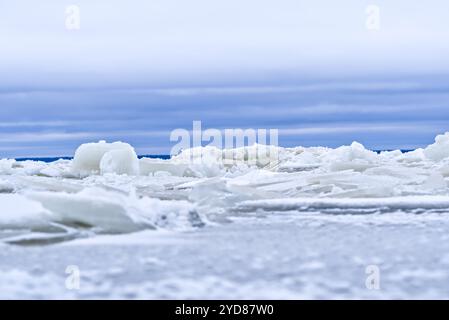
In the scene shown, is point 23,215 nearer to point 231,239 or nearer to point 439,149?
point 231,239

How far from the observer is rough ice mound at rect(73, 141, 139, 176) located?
9.55m

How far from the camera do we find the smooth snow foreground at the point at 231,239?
2.88m

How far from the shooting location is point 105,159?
Result: 9.61 meters

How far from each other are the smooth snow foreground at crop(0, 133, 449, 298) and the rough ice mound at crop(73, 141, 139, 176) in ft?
10.4

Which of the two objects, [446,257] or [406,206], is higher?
[406,206]

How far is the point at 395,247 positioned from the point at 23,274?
1.72 m

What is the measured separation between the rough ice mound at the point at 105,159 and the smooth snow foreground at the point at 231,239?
3184 millimetres

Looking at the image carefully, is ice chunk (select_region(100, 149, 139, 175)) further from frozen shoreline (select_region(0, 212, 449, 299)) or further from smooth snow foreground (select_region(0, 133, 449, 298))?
frozen shoreline (select_region(0, 212, 449, 299))

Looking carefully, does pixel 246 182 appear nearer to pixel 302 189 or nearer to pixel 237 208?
pixel 302 189

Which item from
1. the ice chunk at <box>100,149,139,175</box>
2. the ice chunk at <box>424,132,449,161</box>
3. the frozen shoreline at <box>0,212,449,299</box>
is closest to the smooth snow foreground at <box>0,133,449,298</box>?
the frozen shoreline at <box>0,212,449,299</box>

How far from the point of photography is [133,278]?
298cm

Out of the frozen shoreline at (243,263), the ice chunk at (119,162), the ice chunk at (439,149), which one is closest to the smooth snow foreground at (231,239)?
the frozen shoreline at (243,263)

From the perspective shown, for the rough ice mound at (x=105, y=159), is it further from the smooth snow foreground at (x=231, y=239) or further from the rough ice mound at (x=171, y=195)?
the smooth snow foreground at (x=231, y=239)
